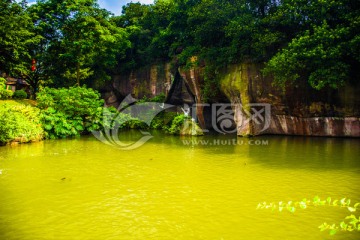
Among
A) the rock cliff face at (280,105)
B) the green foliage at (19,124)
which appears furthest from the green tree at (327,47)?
the green foliage at (19,124)

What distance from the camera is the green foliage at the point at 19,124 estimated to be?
1500cm

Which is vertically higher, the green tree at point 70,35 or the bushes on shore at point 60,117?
the green tree at point 70,35

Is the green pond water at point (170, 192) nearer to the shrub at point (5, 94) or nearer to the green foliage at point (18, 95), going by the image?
the shrub at point (5, 94)

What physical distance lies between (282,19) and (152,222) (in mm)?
15437

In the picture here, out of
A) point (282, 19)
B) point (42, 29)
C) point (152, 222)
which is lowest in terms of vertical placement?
point (152, 222)

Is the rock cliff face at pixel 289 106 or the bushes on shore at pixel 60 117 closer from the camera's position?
the bushes on shore at pixel 60 117

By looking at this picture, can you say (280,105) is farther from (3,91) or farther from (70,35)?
(3,91)

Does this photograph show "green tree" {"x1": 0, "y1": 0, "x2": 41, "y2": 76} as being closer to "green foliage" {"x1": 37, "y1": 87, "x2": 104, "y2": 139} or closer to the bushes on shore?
the bushes on shore

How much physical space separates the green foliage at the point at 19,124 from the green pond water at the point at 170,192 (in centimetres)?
258

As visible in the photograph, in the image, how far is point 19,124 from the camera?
15734mm

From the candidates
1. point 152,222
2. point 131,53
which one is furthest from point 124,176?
point 131,53

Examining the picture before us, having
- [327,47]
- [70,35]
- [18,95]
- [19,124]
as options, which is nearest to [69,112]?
[19,124]

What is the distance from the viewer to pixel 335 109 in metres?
17.3

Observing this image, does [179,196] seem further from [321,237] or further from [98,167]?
[98,167]
